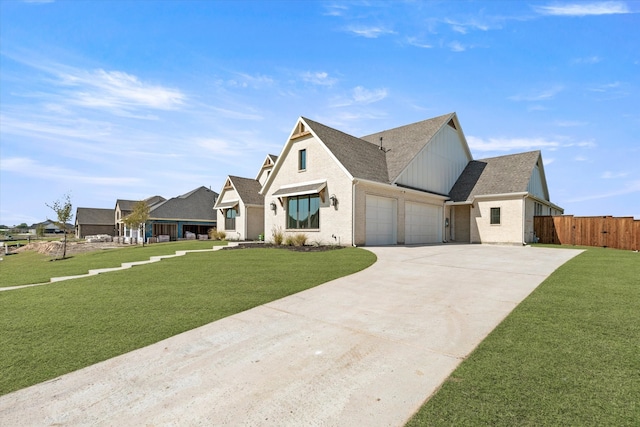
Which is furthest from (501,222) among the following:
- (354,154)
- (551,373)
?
(551,373)

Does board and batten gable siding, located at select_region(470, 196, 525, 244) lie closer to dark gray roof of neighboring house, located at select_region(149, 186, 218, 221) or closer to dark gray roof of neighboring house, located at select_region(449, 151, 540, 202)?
dark gray roof of neighboring house, located at select_region(449, 151, 540, 202)

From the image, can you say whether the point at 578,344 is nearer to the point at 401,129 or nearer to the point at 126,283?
the point at 126,283

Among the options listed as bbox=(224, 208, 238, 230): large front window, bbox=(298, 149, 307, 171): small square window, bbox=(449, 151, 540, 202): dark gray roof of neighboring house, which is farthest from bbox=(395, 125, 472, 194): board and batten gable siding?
bbox=(224, 208, 238, 230): large front window

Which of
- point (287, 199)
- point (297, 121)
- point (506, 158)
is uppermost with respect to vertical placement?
point (297, 121)

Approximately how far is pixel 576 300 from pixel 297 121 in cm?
1639

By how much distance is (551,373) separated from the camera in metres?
3.24

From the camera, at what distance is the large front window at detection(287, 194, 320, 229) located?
58.3ft

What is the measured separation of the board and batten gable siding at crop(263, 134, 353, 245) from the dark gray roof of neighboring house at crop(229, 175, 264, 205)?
7.34 meters

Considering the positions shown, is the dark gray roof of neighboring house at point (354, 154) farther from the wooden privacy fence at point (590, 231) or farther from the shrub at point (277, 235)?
the wooden privacy fence at point (590, 231)

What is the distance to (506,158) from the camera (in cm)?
2339

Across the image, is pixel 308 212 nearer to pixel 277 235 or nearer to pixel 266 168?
pixel 277 235

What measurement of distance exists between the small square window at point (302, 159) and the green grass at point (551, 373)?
14982 mm

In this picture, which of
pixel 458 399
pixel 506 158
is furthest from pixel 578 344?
pixel 506 158

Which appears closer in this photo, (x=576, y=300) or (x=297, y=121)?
(x=576, y=300)
